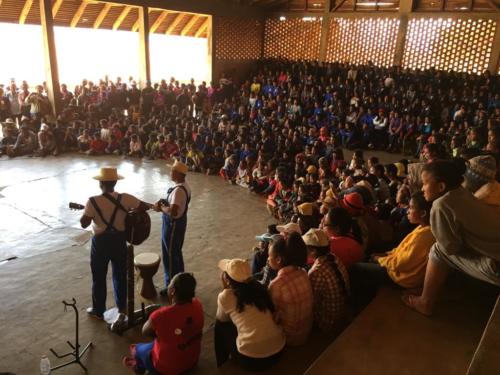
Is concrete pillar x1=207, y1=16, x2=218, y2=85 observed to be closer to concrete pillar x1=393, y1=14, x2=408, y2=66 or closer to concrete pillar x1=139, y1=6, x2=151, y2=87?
concrete pillar x1=139, y1=6, x2=151, y2=87

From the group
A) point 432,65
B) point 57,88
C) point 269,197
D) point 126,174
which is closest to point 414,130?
point 432,65

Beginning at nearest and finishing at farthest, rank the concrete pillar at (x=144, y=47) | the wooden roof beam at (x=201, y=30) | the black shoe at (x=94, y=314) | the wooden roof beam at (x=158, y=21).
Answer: the black shoe at (x=94, y=314) → the concrete pillar at (x=144, y=47) → the wooden roof beam at (x=158, y=21) → the wooden roof beam at (x=201, y=30)

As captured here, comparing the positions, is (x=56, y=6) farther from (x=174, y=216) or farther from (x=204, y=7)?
(x=174, y=216)

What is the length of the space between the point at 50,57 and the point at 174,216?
9137 millimetres

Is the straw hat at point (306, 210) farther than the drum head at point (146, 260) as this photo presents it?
Yes

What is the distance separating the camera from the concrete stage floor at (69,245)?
3.80 metres

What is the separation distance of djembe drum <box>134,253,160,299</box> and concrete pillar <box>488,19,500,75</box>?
1189cm

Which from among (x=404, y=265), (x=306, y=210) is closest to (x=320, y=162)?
(x=306, y=210)

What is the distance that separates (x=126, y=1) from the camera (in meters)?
12.1

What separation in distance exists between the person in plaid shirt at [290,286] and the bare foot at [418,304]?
0.74 metres

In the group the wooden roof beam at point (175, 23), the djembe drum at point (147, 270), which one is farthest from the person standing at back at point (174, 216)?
the wooden roof beam at point (175, 23)

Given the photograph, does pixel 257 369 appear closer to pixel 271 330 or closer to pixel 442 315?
pixel 271 330

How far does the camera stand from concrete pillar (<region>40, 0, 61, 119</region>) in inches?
426

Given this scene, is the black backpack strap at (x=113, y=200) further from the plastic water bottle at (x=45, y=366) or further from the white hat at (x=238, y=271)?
the white hat at (x=238, y=271)
